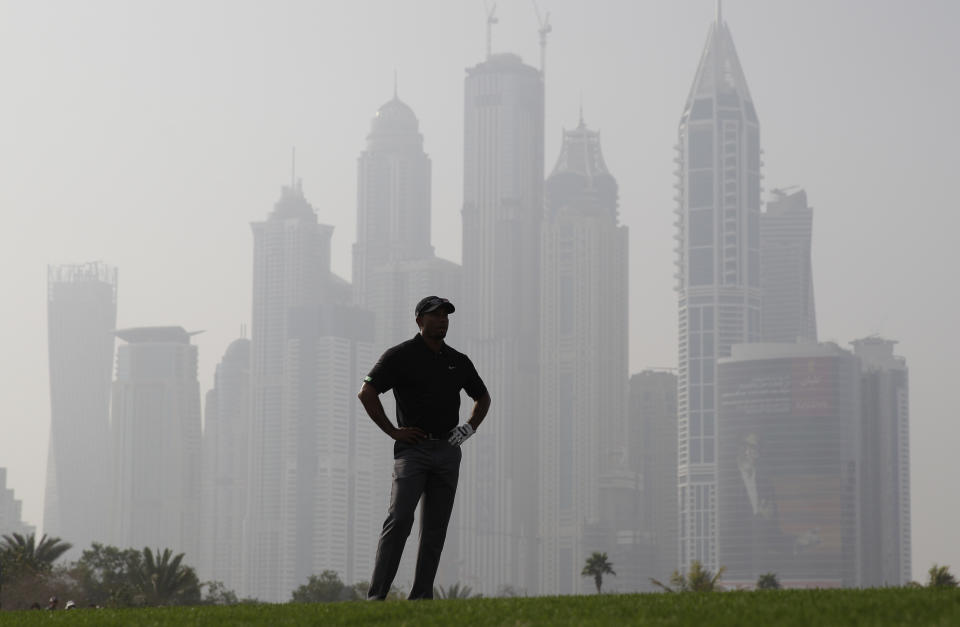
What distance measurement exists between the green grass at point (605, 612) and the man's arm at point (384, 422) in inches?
65.5

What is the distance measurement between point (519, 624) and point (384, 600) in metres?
3.55

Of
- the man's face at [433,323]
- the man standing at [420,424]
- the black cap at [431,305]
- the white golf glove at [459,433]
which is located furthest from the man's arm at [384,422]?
the black cap at [431,305]

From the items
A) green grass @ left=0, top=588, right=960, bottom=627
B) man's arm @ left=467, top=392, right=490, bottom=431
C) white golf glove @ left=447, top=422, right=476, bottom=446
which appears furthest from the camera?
man's arm @ left=467, top=392, right=490, bottom=431

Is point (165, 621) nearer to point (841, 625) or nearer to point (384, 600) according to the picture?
point (384, 600)

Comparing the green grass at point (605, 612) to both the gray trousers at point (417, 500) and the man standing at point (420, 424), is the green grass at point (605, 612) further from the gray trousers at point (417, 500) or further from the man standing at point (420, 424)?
the man standing at point (420, 424)

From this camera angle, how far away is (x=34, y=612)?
16.8 meters

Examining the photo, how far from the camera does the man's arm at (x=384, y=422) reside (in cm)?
1628

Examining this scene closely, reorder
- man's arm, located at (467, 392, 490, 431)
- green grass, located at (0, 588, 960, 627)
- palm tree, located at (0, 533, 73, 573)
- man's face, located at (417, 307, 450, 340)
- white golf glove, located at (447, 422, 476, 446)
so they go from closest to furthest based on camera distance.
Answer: green grass, located at (0, 588, 960, 627)
man's face, located at (417, 307, 450, 340)
white golf glove, located at (447, 422, 476, 446)
man's arm, located at (467, 392, 490, 431)
palm tree, located at (0, 533, 73, 573)

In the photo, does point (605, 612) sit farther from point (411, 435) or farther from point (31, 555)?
point (31, 555)

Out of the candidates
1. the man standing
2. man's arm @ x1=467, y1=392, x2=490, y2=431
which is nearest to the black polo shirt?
the man standing

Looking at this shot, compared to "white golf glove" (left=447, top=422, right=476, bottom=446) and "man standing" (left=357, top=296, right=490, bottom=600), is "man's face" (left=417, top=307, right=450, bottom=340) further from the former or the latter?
"white golf glove" (left=447, top=422, right=476, bottom=446)

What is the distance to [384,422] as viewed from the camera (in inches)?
658

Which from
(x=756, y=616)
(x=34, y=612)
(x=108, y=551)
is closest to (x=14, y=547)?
(x=108, y=551)

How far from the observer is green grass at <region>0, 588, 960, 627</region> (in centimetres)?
1247
